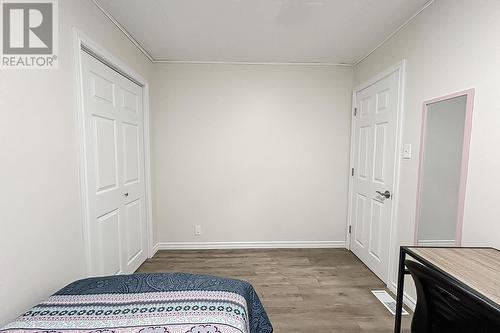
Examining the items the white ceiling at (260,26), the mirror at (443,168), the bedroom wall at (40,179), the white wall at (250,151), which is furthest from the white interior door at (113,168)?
the mirror at (443,168)

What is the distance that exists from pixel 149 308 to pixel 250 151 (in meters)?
2.28

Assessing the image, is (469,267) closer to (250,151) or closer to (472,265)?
(472,265)

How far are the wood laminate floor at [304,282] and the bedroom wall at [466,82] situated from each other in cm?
71

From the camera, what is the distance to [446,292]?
1011mm

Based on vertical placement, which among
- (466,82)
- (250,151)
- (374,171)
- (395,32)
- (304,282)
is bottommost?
(304,282)

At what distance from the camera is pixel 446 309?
3.43 ft

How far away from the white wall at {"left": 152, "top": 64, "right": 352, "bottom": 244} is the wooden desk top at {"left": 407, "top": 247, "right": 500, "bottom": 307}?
192 cm

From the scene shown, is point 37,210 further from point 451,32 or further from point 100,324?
point 451,32

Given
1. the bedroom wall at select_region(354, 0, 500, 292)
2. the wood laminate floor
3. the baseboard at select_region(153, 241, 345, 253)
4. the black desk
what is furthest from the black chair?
the baseboard at select_region(153, 241, 345, 253)

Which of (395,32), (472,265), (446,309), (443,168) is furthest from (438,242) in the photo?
(395,32)

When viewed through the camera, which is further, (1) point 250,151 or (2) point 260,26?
(1) point 250,151

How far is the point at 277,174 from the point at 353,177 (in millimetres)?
998

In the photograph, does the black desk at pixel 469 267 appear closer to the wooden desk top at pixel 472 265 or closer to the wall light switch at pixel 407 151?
the wooden desk top at pixel 472 265

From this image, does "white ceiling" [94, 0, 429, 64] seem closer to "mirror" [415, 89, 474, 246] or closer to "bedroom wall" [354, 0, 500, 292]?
"bedroom wall" [354, 0, 500, 292]
